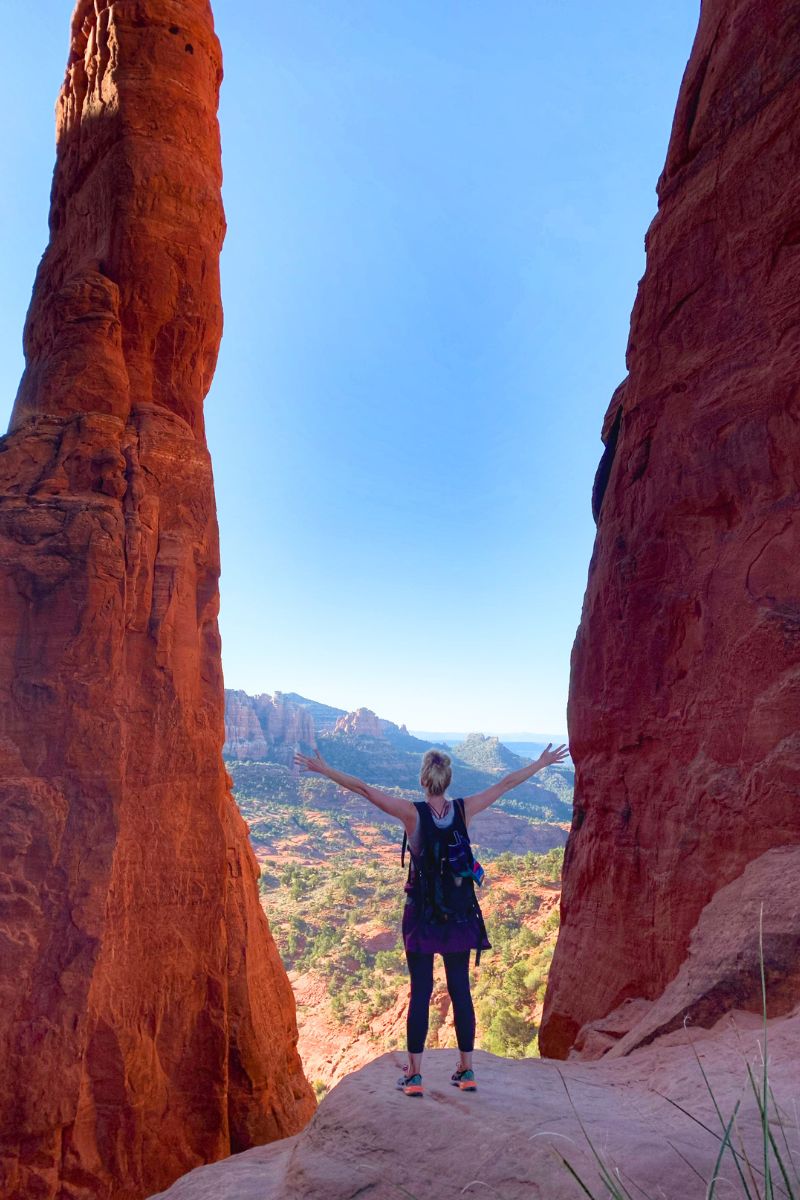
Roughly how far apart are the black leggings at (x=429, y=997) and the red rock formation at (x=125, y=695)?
22.6 feet

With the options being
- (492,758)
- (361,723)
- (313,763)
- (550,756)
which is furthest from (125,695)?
(492,758)

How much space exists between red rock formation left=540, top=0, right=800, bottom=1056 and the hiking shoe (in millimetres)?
4012

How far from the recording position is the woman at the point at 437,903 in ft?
A: 17.5

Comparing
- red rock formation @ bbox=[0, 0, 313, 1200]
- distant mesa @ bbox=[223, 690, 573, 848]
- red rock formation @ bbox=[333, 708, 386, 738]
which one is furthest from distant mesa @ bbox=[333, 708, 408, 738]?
red rock formation @ bbox=[0, 0, 313, 1200]

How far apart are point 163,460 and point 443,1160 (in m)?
11.1

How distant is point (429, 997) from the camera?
5.55 metres

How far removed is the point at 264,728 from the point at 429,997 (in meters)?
136

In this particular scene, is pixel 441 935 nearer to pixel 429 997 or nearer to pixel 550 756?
pixel 429 997

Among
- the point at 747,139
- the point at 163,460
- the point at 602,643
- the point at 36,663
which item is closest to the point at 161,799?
the point at 36,663

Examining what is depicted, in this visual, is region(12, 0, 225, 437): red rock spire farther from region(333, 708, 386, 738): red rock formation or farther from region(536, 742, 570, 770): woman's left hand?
region(333, 708, 386, 738): red rock formation

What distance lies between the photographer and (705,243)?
32.1 ft

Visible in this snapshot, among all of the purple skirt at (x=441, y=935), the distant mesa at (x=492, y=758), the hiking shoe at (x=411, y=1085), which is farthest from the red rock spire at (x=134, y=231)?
the distant mesa at (x=492, y=758)

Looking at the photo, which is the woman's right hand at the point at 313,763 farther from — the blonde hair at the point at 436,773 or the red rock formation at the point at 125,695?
the red rock formation at the point at 125,695

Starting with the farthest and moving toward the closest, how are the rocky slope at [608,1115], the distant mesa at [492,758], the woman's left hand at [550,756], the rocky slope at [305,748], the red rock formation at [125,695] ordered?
1. the distant mesa at [492,758]
2. the rocky slope at [305,748]
3. the red rock formation at [125,695]
4. the woman's left hand at [550,756]
5. the rocky slope at [608,1115]
